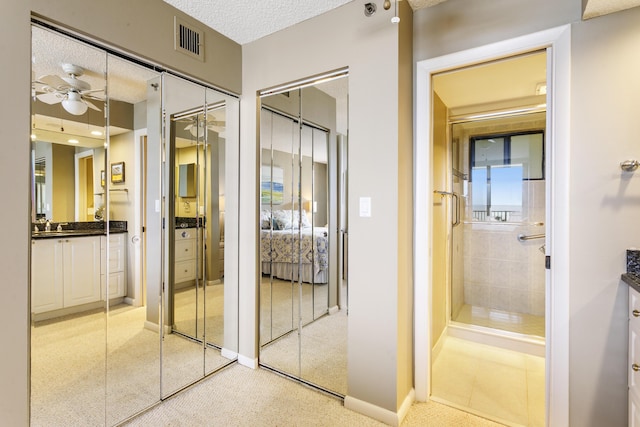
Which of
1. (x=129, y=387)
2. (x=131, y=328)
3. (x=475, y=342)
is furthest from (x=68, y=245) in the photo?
(x=475, y=342)

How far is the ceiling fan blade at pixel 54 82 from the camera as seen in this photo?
5.11 feet

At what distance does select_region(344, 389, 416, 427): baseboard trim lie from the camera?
186 centimetres

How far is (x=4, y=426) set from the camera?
4.52 feet

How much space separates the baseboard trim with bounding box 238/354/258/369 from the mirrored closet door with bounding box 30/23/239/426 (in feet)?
0.31

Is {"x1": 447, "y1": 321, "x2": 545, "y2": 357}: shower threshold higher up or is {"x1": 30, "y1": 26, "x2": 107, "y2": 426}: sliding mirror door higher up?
{"x1": 30, "y1": 26, "x2": 107, "y2": 426}: sliding mirror door

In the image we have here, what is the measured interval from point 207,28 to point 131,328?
7.20 ft

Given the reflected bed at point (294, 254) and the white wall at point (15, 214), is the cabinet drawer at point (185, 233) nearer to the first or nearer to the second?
the reflected bed at point (294, 254)

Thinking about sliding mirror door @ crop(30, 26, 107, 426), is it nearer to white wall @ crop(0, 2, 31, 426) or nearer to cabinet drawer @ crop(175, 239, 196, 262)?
white wall @ crop(0, 2, 31, 426)

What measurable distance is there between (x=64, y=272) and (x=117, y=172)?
0.65 meters

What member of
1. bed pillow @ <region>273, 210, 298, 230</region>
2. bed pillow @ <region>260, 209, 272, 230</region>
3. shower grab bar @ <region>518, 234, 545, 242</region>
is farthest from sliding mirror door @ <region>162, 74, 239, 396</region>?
shower grab bar @ <region>518, 234, 545, 242</region>

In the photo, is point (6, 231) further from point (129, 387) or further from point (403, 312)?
point (403, 312)

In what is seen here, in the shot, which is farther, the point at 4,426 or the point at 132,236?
the point at 132,236

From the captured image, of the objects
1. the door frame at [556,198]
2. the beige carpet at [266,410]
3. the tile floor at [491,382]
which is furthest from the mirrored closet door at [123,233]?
the door frame at [556,198]

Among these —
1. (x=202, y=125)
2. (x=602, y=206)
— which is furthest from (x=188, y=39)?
(x=602, y=206)
